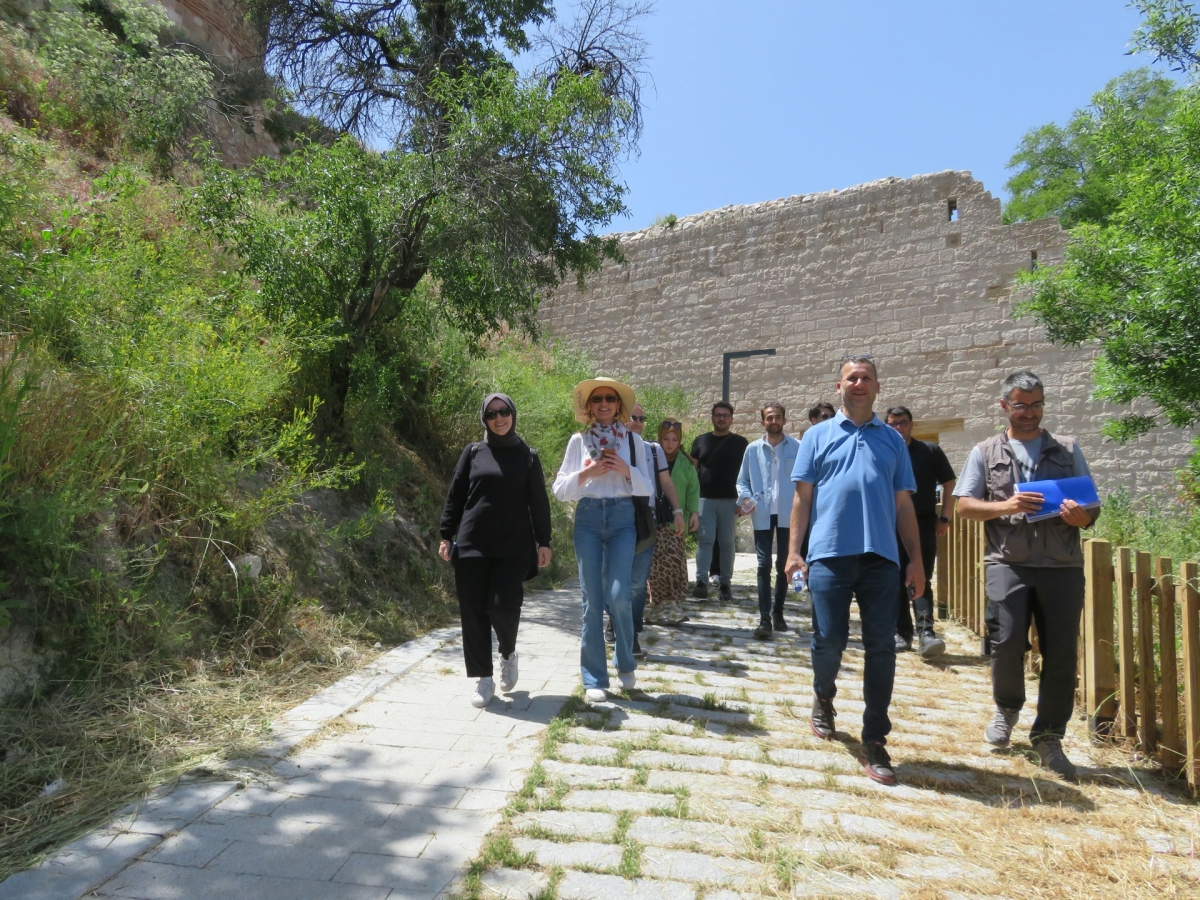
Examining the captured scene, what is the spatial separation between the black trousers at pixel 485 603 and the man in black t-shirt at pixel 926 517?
2.94m

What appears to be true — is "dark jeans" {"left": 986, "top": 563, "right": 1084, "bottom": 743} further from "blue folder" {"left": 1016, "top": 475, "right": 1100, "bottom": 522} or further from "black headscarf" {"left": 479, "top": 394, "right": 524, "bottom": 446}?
"black headscarf" {"left": 479, "top": 394, "right": 524, "bottom": 446}

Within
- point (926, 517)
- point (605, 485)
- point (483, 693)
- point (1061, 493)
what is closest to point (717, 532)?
point (926, 517)

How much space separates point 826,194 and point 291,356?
1170cm

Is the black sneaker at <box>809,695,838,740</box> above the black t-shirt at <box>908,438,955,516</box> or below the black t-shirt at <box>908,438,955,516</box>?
below

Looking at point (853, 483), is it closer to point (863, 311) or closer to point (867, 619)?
point (867, 619)

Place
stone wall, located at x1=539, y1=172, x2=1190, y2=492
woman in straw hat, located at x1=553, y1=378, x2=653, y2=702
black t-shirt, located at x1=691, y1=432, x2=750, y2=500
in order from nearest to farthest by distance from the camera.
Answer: woman in straw hat, located at x1=553, y1=378, x2=653, y2=702 < black t-shirt, located at x1=691, y1=432, x2=750, y2=500 < stone wall, located at x1=539, y1=172, x2=1190, y2=492

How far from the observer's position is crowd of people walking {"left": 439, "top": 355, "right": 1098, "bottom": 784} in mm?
3559

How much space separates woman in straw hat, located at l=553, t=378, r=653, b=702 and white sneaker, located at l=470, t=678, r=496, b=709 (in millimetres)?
517

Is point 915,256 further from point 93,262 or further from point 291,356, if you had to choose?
point 93,262

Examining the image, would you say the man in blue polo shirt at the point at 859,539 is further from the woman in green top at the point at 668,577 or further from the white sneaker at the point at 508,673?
the woman in green top at the point at 668,577

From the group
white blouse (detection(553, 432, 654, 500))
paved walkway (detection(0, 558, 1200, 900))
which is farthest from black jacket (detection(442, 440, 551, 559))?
paved walkway (detection(0, 558, 1200, 900))

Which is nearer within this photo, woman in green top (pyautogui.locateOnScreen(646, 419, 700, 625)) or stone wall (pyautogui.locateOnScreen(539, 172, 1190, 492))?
woman in green top (pyautogui.locateOnScreen(646, 419, 700, 625))

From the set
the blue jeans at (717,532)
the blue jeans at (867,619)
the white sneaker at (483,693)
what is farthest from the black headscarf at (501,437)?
the blue jeans at (717,532)

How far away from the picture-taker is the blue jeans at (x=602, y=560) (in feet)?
14.4
